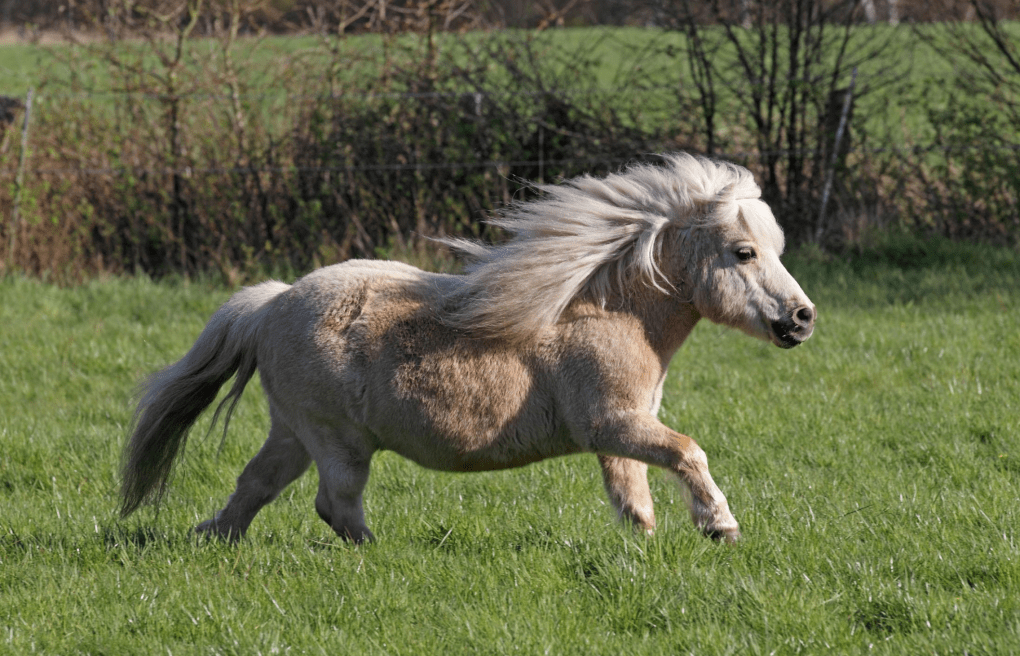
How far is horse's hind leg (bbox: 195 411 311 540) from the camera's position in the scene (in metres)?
4.61

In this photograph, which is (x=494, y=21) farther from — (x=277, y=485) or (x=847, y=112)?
(x=277, y=485)

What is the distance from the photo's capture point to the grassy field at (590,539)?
357 centimetres

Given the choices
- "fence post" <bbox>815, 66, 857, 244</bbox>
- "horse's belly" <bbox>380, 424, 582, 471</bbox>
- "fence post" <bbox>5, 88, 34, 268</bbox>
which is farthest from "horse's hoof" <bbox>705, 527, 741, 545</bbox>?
"fence post" <bbox>5, 88, 34, 268</bbox>

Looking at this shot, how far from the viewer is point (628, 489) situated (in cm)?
438

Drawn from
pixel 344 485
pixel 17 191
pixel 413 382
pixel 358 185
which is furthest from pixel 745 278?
pixel 17 191

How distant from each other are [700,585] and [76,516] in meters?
3.02

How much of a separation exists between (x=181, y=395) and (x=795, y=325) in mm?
2641

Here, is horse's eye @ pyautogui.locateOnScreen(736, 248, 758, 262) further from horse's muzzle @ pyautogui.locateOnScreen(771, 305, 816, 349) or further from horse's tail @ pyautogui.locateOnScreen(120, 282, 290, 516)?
horse's tail @ pyautogui.locateOnScreen(120, 282, 290, 516)

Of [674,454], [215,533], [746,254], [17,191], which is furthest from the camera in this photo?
[17,191]

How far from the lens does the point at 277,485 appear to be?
464 cm

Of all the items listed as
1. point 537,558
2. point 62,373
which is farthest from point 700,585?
point 62,373

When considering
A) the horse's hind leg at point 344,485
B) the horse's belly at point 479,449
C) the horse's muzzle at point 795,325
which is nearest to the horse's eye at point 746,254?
the horse's muzzle at point 795,325

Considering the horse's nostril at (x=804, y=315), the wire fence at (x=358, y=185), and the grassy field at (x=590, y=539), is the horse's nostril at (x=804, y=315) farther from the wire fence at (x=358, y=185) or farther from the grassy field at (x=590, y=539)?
the wire fence at (x=358, y=185)

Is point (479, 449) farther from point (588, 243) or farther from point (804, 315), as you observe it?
point (804, 315)
